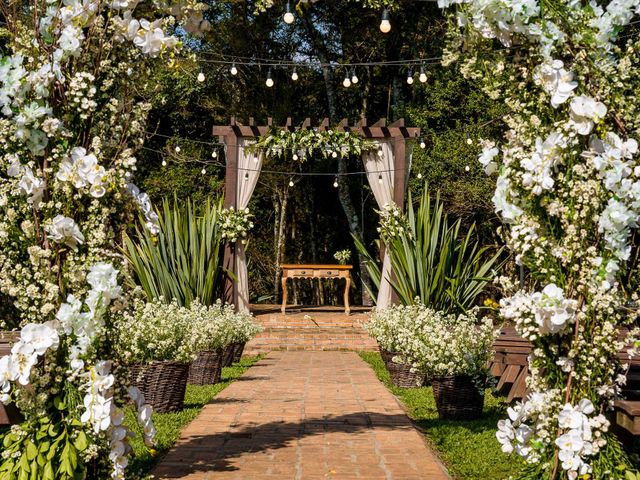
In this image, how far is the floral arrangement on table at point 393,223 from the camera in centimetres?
1065

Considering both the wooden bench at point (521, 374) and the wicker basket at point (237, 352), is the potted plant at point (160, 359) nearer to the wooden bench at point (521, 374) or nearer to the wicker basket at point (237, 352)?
the wooden bench at point (521, 374)

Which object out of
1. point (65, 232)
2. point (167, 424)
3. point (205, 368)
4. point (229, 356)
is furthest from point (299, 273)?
point (65, 232)

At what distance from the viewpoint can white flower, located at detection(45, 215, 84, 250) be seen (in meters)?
3.01

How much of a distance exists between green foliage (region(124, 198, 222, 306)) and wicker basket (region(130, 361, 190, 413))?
449 cm

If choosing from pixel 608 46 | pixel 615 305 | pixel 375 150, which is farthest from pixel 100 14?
pixel 375 150

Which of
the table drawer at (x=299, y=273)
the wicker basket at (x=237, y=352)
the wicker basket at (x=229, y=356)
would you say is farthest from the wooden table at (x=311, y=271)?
the wicker basket at (x=229, y=356)

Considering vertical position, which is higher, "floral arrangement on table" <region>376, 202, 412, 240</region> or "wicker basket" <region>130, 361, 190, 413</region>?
"floral arrangement on table" <region>376, 202, 412, 240</region>

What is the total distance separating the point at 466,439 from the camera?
508 cm

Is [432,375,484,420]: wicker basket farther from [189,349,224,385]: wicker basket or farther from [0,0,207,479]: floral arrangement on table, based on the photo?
[0,0,207,479]: floral arrangement on table

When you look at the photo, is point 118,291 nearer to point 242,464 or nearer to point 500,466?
point 242,464

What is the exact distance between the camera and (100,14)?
10.7 ft

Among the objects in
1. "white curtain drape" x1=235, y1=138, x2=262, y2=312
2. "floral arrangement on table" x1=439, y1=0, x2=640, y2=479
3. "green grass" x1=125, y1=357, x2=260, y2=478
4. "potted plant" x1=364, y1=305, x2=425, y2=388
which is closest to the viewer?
"floral arrangement on table" x1=439, y1=0, x2=640, y2=479

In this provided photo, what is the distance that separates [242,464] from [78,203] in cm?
178

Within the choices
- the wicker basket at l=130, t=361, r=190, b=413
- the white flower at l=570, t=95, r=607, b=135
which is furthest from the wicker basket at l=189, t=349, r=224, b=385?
the white flower at l=570, t=95, r=607, b=135
